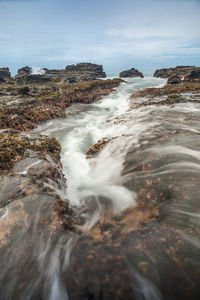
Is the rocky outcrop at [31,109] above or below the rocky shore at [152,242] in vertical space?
above

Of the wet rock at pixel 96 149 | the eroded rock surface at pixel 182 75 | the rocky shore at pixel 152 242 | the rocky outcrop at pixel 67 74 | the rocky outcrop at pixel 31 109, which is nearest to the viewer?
the rocky shore at pixel 152 242

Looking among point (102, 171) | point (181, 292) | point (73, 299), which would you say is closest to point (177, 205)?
point (181, 292)

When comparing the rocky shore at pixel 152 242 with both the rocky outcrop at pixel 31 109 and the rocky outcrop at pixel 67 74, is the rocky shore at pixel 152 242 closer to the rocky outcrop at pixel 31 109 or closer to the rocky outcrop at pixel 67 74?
the rocky outcrop at pixel 31 109

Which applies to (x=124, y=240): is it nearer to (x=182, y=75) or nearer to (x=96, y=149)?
(x=96, y=149)

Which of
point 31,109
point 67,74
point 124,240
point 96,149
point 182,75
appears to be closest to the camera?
point 124,240

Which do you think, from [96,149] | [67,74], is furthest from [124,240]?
[67,74]

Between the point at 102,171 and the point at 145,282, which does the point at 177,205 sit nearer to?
the point at 145,282

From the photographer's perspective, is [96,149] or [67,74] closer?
[96,149]

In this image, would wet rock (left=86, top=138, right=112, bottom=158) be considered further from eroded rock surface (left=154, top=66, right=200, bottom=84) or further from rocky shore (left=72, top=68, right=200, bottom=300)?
eroded rock surface (left=154, top=66, right=200, bottom=84)

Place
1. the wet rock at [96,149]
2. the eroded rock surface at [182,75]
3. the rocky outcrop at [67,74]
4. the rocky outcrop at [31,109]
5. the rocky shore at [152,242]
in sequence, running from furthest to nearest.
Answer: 1. the rocky outcrop at [67,74]
2. the eroded rock surface at [182,75]
3. the rocky outcrop at [31,109]
4. the wet rock at [96,149]
5. the rocky shore at [152,242]

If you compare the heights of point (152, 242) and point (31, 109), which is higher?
point (31, 109)

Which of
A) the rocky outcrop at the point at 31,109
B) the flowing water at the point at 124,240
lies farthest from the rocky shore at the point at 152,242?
the rocky outcrop at the point at 31,109

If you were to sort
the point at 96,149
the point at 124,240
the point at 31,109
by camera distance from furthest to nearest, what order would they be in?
1. the point at 31,109
2. the point at 96,149
3. the point at 124,240

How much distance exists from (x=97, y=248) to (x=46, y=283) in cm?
92
